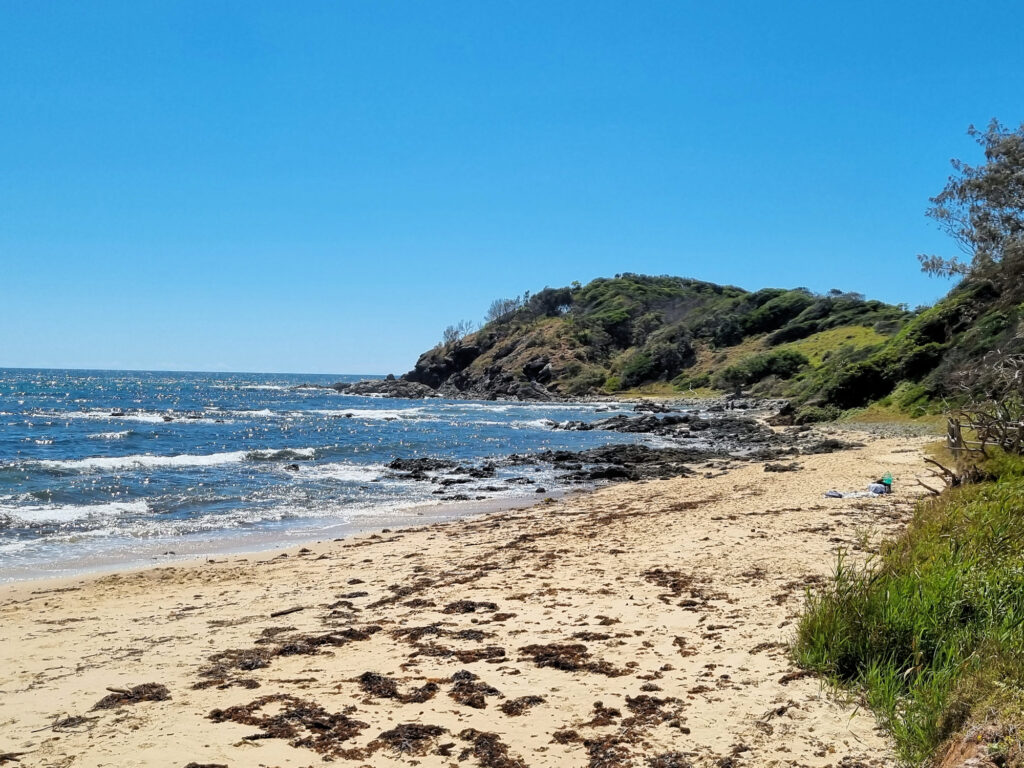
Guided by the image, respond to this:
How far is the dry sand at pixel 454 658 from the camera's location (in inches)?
185

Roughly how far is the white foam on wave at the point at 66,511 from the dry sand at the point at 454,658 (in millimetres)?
6199

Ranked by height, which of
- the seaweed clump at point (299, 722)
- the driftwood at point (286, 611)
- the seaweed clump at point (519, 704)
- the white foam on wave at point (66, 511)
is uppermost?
the seaweed clump at point (519, 704)

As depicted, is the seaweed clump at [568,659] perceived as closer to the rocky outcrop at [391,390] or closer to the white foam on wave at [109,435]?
the white foam on wave at [109,435]

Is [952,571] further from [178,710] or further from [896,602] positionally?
[178,710]

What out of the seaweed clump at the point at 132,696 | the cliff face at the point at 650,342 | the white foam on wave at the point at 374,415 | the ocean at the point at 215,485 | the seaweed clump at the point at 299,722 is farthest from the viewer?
the cliff face at the point at 650,342

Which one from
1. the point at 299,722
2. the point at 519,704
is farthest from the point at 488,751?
the point at 299,722

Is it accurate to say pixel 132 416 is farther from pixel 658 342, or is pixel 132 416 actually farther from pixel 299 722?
pixel 658 342

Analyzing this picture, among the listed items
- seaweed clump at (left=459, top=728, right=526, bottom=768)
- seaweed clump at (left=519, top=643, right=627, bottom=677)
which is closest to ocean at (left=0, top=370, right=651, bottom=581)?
seaweed clump at (left=519, top=643, right=627, bottom=677)

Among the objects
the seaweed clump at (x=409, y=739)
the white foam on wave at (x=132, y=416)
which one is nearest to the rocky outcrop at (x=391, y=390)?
the white foam on wave at (x=132, y=416)

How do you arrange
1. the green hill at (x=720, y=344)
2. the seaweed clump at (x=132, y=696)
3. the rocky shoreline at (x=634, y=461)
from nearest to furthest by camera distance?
the seaweed clump at (x=132, y=696), the rocky shoreline at (x=634, y=461), the green hill at (x=720, y=344)

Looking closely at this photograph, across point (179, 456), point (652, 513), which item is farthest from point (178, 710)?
point (179, 456)

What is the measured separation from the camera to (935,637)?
5109 mm

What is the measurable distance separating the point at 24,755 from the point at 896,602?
19.9 feet

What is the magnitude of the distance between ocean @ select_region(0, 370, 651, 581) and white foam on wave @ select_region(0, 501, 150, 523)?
45 millimetres
